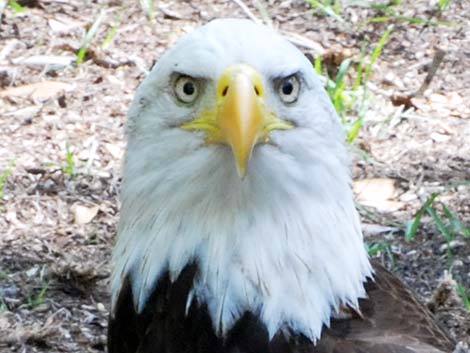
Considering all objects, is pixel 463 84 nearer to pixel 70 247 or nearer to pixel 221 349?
pixel 70 247

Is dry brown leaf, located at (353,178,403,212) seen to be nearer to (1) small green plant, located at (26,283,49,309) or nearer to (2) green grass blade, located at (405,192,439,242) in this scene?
(2) green grass blade, located at (405,192,439,242)

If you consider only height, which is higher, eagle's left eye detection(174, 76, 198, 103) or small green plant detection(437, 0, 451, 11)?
eagle's left eye detection(174, 76, 198, 103)

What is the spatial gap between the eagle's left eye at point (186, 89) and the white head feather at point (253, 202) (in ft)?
0.09

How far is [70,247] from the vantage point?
19.7ft

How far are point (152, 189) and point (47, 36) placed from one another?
3.30 m

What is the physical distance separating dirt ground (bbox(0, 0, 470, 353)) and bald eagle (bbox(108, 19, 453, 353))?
1348 mm

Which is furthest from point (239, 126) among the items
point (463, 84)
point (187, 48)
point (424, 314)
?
point (463, 84)

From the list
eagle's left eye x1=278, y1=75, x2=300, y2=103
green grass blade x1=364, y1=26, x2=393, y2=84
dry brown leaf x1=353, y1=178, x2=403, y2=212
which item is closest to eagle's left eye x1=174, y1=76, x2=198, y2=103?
eagle's left eye x1=278, y1=75, x2=300, y2=103

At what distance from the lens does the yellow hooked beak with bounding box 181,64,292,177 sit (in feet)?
12.8

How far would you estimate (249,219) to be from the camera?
420cm

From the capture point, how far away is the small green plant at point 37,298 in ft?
18.6

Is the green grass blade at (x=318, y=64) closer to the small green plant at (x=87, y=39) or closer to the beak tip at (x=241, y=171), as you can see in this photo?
the small green plant at (x=87, y=39)

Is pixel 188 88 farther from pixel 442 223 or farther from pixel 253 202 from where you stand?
pixel 442 223

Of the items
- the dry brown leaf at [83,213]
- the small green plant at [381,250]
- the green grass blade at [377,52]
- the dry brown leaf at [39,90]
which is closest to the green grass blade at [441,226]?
the small green plant at [381,250]
